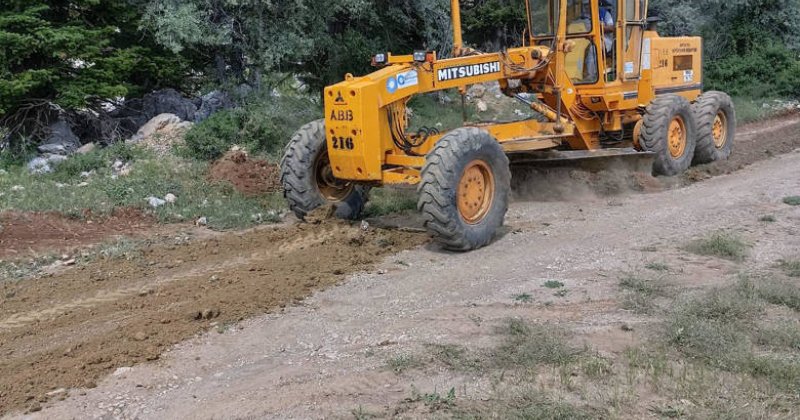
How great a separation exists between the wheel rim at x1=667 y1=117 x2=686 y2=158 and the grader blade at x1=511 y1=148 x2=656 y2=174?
779 millimetres

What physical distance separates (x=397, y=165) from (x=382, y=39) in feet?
29.3

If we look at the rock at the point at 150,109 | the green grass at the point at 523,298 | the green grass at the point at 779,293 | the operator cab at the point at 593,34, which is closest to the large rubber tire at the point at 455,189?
the green grass at the point at 523,298

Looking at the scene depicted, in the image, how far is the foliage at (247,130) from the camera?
12.1 meters

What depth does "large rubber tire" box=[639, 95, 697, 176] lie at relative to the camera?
11031 millimetres

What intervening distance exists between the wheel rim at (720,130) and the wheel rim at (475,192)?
249 inches

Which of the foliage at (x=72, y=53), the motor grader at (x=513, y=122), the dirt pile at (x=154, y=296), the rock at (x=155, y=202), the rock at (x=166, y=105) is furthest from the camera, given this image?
the rock at (x=166, y=105)

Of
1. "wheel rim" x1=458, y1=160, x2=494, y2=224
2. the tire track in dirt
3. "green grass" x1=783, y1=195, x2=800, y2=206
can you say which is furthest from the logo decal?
"green grass" x1=783, y1=195, x2=800, y2=206

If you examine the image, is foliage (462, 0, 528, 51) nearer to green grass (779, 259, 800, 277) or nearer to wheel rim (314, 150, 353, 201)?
wheel rim (314, 150, 353, 201)

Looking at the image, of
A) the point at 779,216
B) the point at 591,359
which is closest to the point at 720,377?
the point at 591,359

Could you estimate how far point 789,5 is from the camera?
22.4 meters

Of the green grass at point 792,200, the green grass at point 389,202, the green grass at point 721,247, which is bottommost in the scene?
the green grass at point 721,247

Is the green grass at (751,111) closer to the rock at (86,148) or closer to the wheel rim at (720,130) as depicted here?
the wheel rim at (720,130)

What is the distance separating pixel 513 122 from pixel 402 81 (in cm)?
232

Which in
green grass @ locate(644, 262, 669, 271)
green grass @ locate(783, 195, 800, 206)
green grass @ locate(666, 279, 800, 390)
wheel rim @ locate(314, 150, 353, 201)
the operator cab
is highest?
the operator cab
